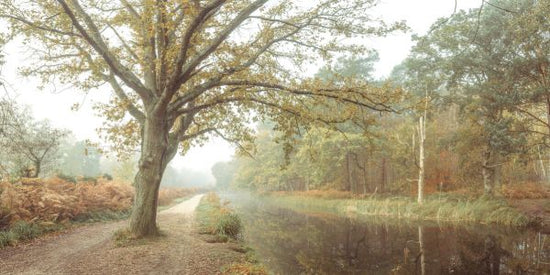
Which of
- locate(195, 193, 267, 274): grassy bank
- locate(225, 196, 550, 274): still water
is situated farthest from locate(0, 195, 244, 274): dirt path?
locate(225, 196, 550, 274): still water

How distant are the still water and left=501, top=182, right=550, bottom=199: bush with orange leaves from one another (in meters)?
5.89

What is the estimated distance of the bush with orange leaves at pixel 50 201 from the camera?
11.0 meters

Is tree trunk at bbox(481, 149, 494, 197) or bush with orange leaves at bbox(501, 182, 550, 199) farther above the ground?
tree trunk at bbox(481, 149, 494, 197)

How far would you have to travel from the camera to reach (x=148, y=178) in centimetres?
1114

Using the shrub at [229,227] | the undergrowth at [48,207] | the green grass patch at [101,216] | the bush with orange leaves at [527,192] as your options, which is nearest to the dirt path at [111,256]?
the undergrowth at [48,207]

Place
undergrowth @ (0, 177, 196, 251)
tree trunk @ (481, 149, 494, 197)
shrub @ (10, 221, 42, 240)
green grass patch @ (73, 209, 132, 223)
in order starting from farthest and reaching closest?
tree trunk @ (481, 149, 494, 197) → green grass patch @ (73, 209, 132, 223) → undergrowth @ (0, 177, 196, 251) → shrub @ (10, 221, 42, 240)

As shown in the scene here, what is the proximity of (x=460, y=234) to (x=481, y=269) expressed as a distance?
5748 mm

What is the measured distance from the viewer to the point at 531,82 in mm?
18797

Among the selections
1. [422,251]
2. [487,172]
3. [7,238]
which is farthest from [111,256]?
[487,172]

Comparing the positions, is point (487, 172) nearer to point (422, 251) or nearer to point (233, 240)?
point (422, 251)

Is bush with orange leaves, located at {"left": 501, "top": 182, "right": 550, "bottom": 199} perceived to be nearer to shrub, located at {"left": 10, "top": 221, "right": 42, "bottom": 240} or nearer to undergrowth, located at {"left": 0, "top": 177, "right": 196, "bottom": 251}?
undergrowth, located at {"left": 0, "top": 177, "right": 196, "bottom": 251}

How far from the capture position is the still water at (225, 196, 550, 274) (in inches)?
375

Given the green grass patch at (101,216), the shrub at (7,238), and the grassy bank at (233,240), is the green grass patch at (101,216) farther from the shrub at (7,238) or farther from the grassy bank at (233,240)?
the shrub at (7,238)

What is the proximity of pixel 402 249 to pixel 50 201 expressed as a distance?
1326 centimetres
